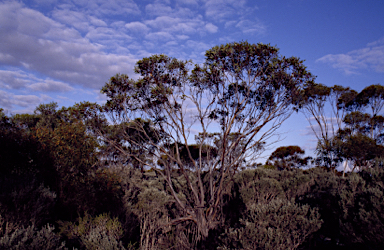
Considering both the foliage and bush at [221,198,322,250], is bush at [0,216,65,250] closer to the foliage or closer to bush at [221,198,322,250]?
the foliage

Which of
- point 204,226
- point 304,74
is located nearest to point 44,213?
point 204,226

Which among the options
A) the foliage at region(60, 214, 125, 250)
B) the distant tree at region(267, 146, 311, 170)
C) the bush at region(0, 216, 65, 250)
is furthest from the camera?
the distant tree at region(267, 146, 311, 170)

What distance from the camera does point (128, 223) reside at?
12.0m

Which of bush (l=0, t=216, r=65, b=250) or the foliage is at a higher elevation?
bush (l=0, t=216, r=65, b=250)

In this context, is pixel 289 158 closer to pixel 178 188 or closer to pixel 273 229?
pixel 178 188

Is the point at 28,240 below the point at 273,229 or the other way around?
below

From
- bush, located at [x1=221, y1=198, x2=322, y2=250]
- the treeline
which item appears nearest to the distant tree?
the treeline

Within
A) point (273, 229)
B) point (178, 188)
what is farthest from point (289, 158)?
point (273, 229)

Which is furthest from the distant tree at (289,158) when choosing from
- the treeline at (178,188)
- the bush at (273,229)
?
the bush at (273,229)

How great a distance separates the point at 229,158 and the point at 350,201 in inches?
247

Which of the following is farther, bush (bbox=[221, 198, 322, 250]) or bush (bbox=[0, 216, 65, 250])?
bush (bbox=[221, 198, 322, 250])

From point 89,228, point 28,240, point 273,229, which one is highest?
point 273,229

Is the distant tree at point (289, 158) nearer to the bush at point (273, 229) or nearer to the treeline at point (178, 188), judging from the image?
the treeline at point (178, 188)

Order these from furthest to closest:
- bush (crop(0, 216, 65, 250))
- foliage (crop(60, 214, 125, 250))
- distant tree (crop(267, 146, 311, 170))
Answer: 1. distant tree (crop(267, 146, 311, 170))
2. foliage (crop(60, 214, 125, 250))
3. bush (crop(0, 216, 65, 250))
